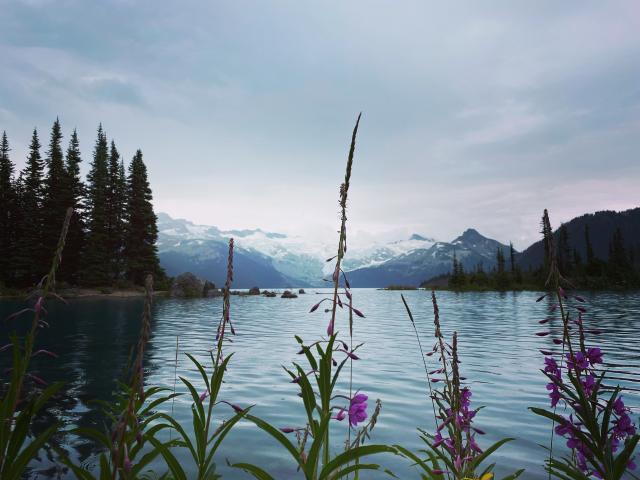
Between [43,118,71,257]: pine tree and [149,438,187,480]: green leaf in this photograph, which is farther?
[43,118,71,257]: pine tree

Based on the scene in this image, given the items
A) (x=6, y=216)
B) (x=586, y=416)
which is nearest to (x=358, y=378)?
(x=586, y=416)

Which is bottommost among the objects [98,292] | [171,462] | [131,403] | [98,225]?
[98,292]

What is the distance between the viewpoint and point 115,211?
2891 inches

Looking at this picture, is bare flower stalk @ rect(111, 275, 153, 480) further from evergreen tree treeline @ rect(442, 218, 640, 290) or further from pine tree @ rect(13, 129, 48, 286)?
evergreen tree treeline @ rect(442, 218, 640, 290)

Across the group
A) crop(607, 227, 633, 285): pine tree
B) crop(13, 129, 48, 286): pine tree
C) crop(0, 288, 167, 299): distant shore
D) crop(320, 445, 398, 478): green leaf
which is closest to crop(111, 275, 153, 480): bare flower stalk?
crop(320, 445, 398, 478): green leaf

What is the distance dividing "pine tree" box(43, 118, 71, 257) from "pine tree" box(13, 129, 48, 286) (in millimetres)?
777

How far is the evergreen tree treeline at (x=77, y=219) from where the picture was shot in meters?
61.8

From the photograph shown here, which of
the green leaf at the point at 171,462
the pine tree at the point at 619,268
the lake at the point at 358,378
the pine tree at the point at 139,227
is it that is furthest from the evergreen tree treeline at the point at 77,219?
the pine tree at the point at 619,268

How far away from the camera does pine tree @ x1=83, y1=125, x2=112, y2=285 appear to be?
212ft

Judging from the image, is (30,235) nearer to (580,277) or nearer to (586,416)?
(586,416)

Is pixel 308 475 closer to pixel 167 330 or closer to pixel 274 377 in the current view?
pixel 274 377

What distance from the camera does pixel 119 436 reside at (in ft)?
6.54

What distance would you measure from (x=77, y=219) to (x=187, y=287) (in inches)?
807

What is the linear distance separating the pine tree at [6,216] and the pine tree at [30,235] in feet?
3.88
